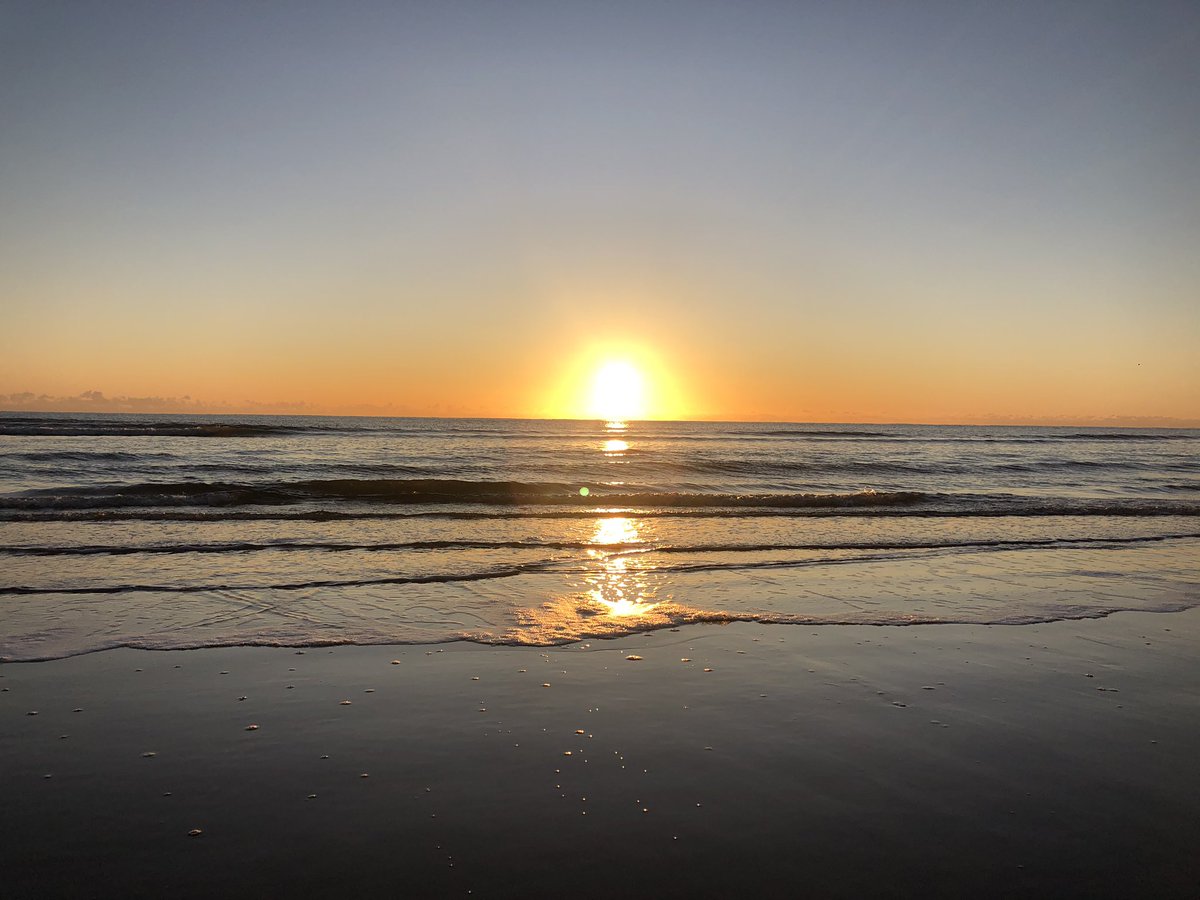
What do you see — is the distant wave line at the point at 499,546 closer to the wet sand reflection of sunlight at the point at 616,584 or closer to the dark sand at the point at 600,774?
the wet sand reflection of sunlight at the point at 616,584

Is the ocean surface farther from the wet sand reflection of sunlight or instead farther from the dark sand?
the dark sand

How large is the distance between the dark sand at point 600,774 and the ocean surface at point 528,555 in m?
1.44

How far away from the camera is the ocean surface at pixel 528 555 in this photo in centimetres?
841

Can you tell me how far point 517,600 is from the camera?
9367 mm

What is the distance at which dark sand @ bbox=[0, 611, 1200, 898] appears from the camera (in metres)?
3.46

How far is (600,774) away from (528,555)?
28.8ft

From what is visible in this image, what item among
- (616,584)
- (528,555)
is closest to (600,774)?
(616,584)

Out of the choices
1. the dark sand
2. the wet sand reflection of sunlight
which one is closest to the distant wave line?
the wet sand reflection of sunlight

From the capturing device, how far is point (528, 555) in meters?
13.1

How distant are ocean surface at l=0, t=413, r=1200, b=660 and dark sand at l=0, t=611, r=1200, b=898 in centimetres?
144

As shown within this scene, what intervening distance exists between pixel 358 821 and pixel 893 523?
1688 centimetres

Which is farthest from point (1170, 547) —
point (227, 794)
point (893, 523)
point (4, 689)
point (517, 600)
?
point (4, 689)

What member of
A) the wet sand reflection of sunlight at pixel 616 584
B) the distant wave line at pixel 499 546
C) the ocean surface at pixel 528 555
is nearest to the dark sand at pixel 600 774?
the ocean surface at pixel 528 555

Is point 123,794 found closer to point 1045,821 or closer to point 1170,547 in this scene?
point 1045,821
